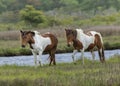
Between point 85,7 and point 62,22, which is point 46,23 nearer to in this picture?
point 62,22

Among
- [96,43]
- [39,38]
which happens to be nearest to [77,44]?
[96,43]

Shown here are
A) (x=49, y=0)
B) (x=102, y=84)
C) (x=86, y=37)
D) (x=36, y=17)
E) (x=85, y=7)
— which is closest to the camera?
(x=102, y=84)

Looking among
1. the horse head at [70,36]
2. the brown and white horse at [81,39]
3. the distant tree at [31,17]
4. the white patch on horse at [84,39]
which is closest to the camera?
the horse head at [70,36]

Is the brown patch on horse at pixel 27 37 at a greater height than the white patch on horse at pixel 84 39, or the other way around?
the brown patch on horse at pixel 27 37

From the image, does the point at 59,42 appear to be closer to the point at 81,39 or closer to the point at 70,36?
the point at 81,39

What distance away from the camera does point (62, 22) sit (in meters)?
73.9

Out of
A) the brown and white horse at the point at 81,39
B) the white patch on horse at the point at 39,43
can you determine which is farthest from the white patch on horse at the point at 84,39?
the white patch on horse at the point at 39,43

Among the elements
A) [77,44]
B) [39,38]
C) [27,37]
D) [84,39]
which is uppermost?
[27,37]

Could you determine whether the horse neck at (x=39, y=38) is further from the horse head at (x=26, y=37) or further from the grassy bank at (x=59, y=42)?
the grassy bank at (x=59, y=42)

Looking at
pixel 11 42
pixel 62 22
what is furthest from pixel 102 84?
pixel 62 22

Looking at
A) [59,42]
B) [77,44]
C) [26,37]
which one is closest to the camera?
[26,37]

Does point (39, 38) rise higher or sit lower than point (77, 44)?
higher

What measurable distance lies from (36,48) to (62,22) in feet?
186

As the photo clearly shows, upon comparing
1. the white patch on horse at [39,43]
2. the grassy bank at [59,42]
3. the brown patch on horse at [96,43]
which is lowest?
the grassy bank at [59,42]
